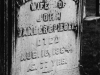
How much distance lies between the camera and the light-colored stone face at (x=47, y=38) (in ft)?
9.37

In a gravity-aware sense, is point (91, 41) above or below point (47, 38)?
below

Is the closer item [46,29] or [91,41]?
[46,29]

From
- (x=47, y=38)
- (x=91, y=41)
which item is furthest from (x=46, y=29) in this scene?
(x=91, y=41)

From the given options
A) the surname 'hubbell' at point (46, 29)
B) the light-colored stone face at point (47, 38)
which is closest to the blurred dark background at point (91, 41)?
the light-colored stone face at point (47, 38)

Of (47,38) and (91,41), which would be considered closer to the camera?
(47,38)

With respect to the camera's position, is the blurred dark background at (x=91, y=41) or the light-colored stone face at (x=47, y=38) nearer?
the light-colored stone face at (x=47, y=38)

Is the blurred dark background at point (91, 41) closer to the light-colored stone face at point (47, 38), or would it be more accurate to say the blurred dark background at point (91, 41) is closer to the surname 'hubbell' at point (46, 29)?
the light-colored stone face at point (47, 38)

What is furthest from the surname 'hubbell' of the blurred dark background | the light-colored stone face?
the blurred dark background

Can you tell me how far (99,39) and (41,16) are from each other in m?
1.83

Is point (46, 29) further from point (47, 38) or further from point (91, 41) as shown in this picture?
point (91, 41)

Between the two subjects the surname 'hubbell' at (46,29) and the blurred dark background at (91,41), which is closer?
the surname 'hubbell' at (46,29)

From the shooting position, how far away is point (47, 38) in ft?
10.1

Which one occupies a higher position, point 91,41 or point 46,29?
point 46,29

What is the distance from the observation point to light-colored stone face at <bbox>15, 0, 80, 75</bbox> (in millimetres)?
2855
